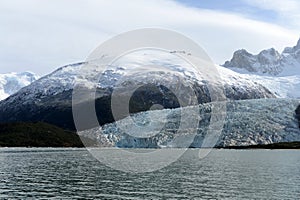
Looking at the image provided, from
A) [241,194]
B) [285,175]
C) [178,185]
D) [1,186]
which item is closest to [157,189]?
[178,185]

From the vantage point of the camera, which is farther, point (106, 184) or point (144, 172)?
point (144, 172)

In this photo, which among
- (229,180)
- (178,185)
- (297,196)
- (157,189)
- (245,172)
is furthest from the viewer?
(245,172)

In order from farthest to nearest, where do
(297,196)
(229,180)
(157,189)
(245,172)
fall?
1. (245,172)
2. (229,180)
3. (157,189)
4. (297,196)

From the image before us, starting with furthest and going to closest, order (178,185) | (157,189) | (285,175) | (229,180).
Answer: (285,175) → (229,180) → (178,185) → (157,189)

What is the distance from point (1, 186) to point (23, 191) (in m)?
6.31

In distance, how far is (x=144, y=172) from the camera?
8938 centimetres

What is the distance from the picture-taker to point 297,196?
57.9m

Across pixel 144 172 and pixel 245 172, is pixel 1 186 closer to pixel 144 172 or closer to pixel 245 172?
pixel 144 172

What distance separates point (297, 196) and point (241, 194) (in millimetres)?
6668

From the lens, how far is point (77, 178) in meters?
77.8

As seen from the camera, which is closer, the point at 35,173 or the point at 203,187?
the point at 203,187

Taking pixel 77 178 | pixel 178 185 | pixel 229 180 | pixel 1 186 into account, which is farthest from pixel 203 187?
pixel 1 186

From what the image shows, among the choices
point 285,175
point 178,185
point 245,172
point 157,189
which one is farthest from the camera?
point 245,172

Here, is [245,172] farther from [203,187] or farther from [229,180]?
[203,187]
